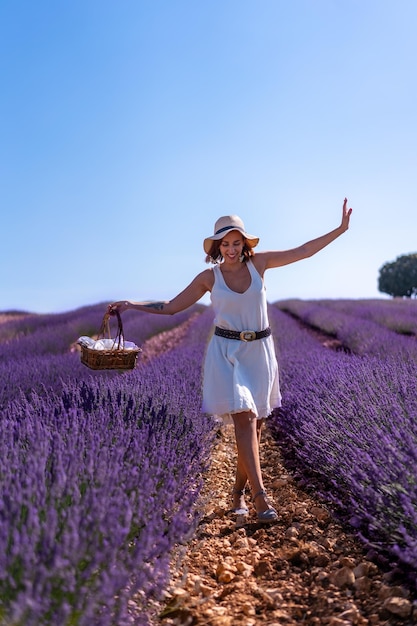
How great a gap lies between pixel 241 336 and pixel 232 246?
0.41 m

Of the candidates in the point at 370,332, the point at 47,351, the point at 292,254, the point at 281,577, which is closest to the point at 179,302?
the point at 292,254

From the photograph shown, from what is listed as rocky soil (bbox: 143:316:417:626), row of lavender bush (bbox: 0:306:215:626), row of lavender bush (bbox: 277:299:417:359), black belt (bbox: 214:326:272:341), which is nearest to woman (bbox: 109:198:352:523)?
black belt (bbox: 214:326:272:341)

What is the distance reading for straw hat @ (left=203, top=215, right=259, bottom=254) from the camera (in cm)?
270

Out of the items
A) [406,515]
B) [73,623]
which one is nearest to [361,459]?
[406,515]

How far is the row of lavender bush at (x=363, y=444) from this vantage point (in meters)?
2.02

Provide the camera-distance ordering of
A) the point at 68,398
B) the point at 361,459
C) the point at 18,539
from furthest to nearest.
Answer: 1. the point at 68,398
2. the point at 361,459
3. the point at 18,539

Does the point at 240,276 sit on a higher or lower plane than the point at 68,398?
higher

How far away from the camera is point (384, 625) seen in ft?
5.96

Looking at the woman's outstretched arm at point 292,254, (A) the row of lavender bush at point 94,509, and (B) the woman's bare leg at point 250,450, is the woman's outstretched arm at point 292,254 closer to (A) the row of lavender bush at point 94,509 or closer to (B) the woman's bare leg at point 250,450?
(B) the woman's bare leg at point 250,450

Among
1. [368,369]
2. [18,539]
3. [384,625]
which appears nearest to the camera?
[18,539]

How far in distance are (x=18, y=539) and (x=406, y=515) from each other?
1.21 metres

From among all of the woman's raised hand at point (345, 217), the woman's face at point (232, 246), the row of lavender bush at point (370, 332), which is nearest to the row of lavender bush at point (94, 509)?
the woman's face at point (232, 246)

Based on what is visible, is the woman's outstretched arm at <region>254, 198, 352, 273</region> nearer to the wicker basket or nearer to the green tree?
the wicker basket

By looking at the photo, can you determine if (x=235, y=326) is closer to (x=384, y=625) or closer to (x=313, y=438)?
(x=313, y=438)
